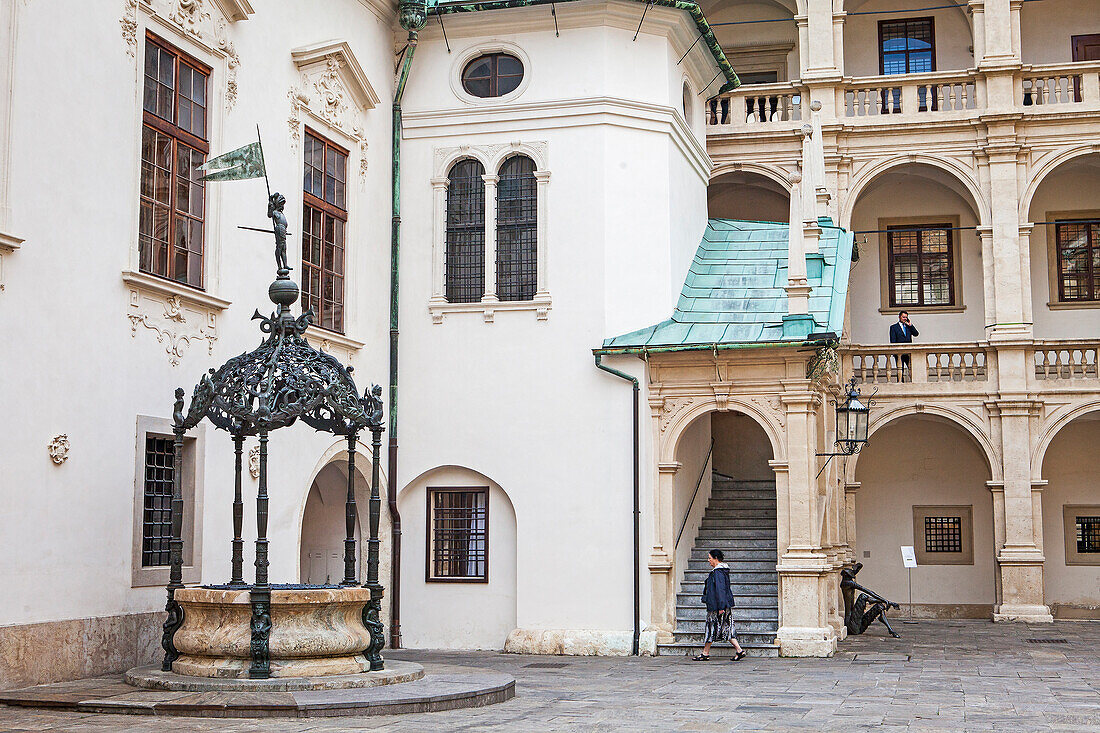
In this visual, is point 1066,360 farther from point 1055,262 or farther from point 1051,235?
point 1051,235

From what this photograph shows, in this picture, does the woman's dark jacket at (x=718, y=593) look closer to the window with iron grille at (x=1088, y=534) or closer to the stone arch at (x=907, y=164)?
the stone arch at (x=907, y=164)

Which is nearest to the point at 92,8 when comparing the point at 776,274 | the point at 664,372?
the point at 664,372

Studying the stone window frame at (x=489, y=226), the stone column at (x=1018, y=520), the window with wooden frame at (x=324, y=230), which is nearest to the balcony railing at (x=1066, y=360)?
the stone column at (x=1018, y=520)

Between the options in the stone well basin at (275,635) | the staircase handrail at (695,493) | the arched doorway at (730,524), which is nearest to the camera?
the stone well basin at (275,635)

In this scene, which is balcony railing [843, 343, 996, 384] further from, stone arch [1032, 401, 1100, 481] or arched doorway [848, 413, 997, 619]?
arched doorway [848, 413, 997, 619]

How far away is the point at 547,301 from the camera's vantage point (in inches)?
784

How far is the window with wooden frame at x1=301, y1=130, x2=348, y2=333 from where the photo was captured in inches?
711

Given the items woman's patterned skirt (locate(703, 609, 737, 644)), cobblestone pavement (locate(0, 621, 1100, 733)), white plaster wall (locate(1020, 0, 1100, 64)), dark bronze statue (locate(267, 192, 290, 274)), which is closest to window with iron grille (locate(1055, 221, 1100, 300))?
white plaster wall (locate(1020, 0, 1100, 64))

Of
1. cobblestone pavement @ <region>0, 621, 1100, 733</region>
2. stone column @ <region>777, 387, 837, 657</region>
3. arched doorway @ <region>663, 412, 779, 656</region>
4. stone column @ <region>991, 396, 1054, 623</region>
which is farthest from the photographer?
stone column @ <region>991, 396, 1054, 623</region>

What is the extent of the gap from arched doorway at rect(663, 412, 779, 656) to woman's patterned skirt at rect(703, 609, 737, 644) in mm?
526

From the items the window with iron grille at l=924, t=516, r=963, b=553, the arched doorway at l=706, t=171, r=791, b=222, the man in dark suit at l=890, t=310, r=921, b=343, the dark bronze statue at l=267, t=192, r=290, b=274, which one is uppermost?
the arched doorway at l=706, t=171, r=791, b=222

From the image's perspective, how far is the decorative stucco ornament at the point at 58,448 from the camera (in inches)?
501

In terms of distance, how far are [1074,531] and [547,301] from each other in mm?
14596

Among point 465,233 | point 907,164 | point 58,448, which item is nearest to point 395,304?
point 465,233
